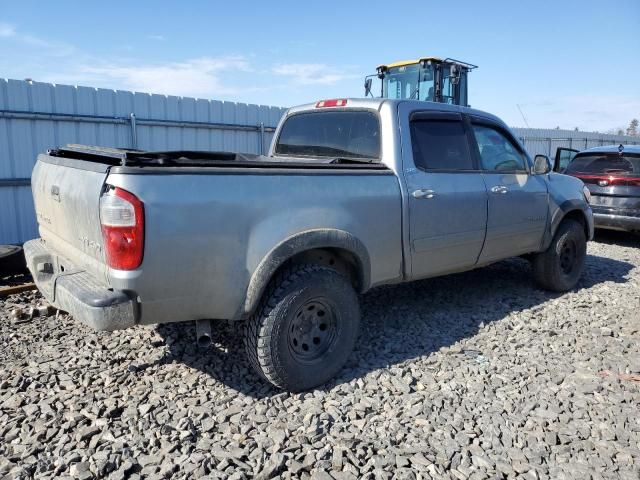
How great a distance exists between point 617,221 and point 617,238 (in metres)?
1.60

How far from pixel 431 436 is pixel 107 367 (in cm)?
228

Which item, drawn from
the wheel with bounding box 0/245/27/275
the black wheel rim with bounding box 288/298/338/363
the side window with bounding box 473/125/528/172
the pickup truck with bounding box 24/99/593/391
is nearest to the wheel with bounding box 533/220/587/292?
the pickup truck with bounding box 24/99/593/391

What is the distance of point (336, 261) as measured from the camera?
3.71 meters

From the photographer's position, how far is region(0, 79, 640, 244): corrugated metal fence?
23.7ft

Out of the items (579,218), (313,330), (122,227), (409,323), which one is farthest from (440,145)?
(122,227)

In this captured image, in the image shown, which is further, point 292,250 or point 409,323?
point 409,323

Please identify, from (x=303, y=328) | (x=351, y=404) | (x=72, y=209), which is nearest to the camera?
(x=72, y=209)

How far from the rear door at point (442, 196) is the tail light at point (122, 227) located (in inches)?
80.4

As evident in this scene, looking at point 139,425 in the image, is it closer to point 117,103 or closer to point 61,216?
point 61,216

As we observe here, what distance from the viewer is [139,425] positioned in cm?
292

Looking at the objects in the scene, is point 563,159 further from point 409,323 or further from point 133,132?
point 409,323

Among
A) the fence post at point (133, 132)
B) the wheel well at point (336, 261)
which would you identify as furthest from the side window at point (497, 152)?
the fence post at point (133, 132)

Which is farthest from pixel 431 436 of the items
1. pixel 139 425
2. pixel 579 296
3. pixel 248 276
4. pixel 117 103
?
pixel 117 103

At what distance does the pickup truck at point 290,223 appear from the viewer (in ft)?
9.00
